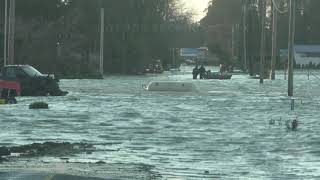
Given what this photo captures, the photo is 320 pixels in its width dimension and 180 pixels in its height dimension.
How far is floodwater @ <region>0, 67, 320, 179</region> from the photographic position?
47.1ft

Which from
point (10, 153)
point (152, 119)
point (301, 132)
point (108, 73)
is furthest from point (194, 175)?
point (108, 73)

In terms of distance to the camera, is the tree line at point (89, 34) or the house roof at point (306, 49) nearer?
the tree line at point (89, 34)

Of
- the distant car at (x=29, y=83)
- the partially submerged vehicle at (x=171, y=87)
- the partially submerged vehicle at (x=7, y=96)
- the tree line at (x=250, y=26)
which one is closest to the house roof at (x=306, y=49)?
the tree line at (x=250, y=26)

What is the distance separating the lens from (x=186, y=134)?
20156 millimetres

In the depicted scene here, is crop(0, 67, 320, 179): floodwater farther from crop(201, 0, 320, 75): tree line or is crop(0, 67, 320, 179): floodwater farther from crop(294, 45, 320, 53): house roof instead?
crop(294, 45, 320, 53): house roof

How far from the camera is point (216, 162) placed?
584 inches

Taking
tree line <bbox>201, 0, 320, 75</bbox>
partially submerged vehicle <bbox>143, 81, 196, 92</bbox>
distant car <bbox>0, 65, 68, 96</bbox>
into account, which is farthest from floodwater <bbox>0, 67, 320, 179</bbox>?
tree line <bbox>201, 0, 320, 75</bbox>

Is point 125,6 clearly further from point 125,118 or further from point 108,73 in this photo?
point 125,118

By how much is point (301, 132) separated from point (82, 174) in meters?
9.61

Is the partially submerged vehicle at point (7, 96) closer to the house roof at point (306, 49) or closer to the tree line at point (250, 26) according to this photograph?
the tree line at point (250, 26)

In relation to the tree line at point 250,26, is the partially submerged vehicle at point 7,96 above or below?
below

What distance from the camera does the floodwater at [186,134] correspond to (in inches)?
565

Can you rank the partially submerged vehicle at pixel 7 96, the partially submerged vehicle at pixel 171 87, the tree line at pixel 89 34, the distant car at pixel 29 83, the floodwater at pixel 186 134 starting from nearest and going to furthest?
the floodwater at pixel 186 134
the partially submerged vehicle at pixel 7 96
the distant car at pixel 29 83
the partially submerged vehicle at pixel 171 87
the tree line at pixel 89 34

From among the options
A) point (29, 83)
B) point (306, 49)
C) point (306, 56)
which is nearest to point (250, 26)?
point (306, 56)
